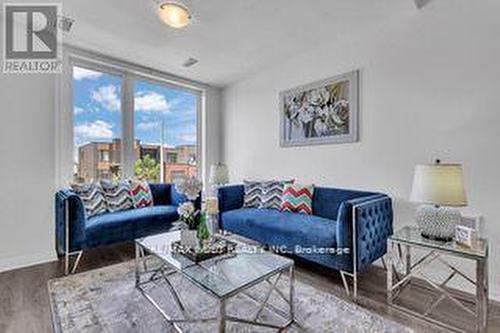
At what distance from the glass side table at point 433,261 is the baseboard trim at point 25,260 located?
10.8ft

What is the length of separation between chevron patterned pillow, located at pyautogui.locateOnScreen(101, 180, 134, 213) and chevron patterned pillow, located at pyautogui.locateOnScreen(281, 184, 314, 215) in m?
1.89

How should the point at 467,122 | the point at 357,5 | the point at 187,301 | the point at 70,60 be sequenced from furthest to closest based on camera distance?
the point at 70,60 < the point at 357,5 < the point at 467,122 < the point at 187,301

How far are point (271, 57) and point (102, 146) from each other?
2504 mm

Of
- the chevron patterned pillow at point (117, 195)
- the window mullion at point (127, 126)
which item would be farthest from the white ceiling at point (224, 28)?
the chevron patterned pillow at point (117, 195)

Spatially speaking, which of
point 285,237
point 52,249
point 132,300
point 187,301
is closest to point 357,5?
point 285,237

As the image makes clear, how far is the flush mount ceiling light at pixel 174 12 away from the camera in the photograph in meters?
2.21

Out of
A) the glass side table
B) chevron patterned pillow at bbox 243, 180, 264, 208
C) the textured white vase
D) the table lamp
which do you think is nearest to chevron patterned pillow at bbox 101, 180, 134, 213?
chevron patterned pillow at bbox 243, 180, 264, 208

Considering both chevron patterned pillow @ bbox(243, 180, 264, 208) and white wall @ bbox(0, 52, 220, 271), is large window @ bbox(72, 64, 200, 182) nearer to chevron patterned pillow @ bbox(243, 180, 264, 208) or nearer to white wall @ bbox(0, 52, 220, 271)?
white wall @ bbox(0, 52, 220, 271)

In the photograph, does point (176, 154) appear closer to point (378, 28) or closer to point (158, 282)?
point (158, 282)

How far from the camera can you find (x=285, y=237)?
258 cm

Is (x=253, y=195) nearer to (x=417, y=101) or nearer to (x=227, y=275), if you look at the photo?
(x=227, y=275)

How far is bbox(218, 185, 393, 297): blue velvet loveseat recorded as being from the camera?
7.05 ft

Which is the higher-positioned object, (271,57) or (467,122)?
(271,57)

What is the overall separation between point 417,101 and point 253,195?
206 centimetres
